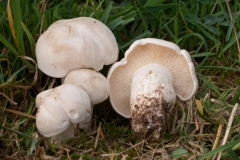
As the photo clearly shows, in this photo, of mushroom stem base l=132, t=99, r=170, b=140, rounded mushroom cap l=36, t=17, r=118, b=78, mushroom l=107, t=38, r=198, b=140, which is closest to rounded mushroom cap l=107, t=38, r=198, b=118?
mushroom l=107, t=38, r=198, b=140

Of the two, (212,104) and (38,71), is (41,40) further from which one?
(212,104)

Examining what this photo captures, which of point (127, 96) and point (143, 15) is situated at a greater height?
point (143, 15)

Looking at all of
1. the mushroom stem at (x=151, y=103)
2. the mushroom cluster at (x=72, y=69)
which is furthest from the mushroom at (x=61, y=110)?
the mushroom stem at (x=151, y=103)

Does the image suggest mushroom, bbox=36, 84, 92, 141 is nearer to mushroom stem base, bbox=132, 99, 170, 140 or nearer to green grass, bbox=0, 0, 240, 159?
green grass, bbox=0, 0, 240, 159

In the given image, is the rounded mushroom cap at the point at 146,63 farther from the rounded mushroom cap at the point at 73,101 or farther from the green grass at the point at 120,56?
the rounded mushroom cap at the point at 73,101

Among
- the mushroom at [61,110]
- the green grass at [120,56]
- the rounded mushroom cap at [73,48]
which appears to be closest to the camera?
the mushroom at [61,110]

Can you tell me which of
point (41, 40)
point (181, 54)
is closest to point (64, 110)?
point (41, 40)
